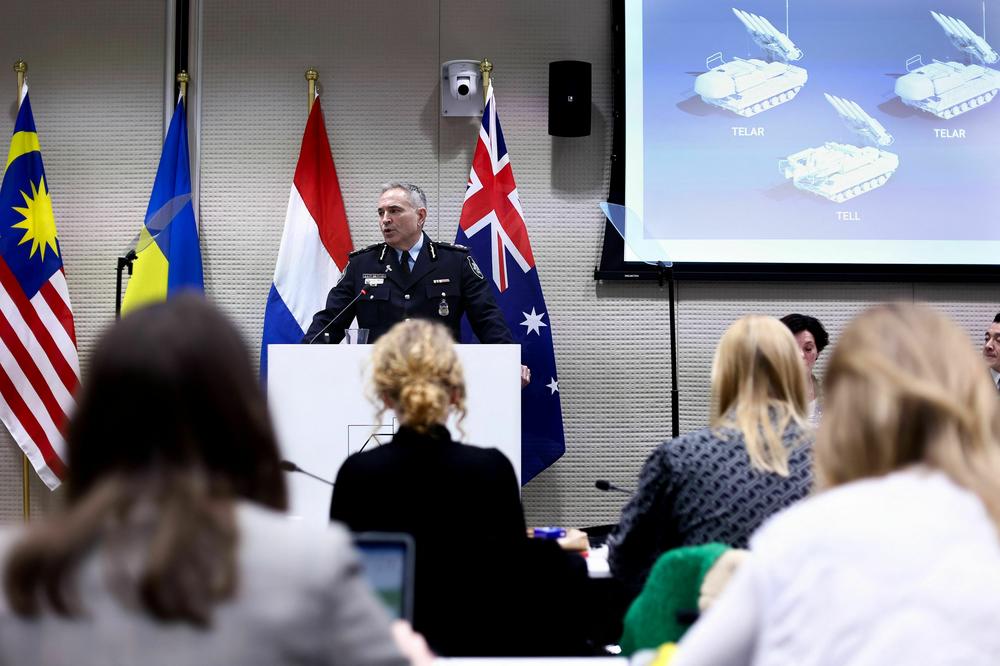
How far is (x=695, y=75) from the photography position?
5.32 meters

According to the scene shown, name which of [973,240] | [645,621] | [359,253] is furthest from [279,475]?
[973,240]

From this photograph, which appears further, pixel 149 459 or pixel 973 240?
pixel 973 240

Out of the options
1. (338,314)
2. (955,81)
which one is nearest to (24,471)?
(338,314)

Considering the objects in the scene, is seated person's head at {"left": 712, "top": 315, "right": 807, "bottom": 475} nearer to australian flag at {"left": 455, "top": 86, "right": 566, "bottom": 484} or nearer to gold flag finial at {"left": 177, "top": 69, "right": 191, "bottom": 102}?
australian flag at {"left": 455, "top": 86, "right": 566, "bottom": 484}

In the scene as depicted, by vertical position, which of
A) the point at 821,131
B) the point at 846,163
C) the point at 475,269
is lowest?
the point at 475,269

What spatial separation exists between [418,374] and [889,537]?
4.21 ft

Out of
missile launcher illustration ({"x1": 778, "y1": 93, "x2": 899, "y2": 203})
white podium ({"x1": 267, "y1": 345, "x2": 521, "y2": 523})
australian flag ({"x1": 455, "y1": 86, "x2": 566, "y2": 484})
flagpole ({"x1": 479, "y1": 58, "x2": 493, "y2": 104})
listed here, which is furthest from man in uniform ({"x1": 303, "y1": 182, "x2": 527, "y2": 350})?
missile launcher illustration ({"x1": 778, "y1": 93, "x2": 899, "y2": 203})

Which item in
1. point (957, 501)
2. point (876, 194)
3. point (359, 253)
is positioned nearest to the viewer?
point (957, 501)

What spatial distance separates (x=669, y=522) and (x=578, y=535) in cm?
37

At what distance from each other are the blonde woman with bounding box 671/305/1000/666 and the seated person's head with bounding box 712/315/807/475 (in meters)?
0.95

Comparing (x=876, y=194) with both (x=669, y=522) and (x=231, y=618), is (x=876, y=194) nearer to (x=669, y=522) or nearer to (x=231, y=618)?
(x=669, y=522)

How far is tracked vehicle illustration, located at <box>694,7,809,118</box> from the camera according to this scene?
5.31m

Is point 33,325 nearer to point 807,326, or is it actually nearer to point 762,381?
point 807,326

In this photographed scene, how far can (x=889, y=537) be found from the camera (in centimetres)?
112
